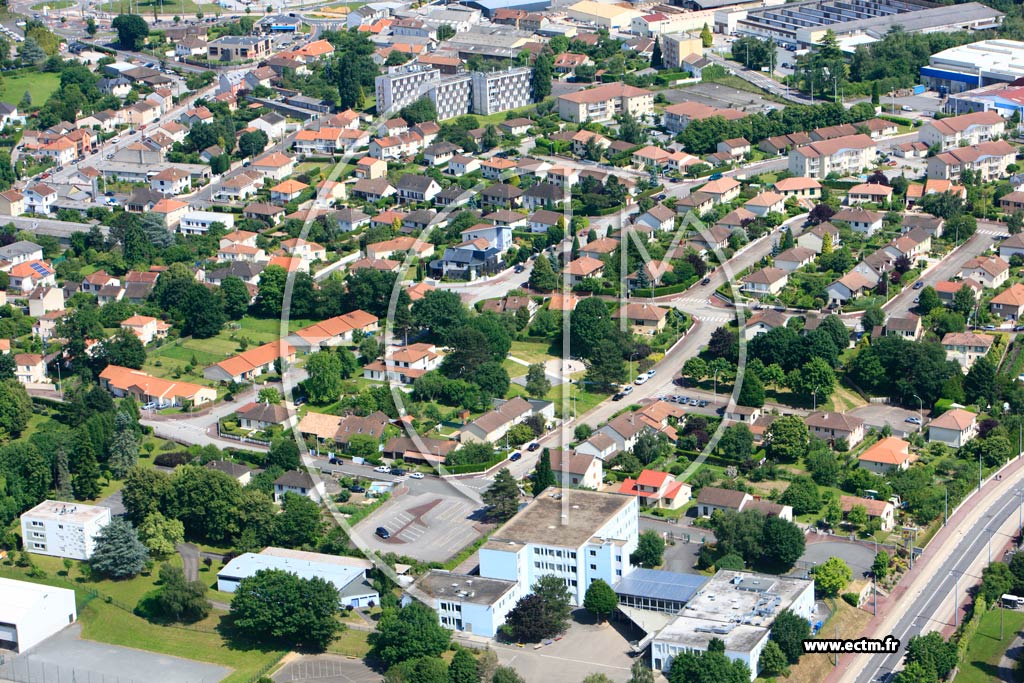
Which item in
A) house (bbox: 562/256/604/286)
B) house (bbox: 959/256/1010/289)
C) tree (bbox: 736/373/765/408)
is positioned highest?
house (bbox: 959/256/1010/289)

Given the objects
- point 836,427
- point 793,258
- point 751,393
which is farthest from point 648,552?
point 793,258

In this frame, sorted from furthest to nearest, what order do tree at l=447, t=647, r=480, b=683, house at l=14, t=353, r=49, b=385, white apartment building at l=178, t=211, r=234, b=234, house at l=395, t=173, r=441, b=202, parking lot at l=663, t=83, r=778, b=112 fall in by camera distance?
parking lot at l=663, t=83, r=778, b=112, house at l=395, t=173, r=441, b=202, white apartment building at l=178, t=211, r=234, b=234, house at l=14, t=353, r=49, b=385, tree at l=447, t=647, r=480, b=683

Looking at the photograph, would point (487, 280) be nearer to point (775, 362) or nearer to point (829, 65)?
point (775, 362)

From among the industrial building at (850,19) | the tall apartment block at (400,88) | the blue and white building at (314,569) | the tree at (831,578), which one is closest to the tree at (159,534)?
the blue and white building at (314,569)

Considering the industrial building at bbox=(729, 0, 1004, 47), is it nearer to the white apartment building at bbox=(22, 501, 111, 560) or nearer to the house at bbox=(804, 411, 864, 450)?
the house at bbox=(804, 411, 864, 450)

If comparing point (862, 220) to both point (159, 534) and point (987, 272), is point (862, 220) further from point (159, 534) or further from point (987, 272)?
point (159, 534)

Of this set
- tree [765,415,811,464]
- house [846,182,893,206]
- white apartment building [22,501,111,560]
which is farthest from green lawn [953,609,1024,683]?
house [846,182,893,206]
